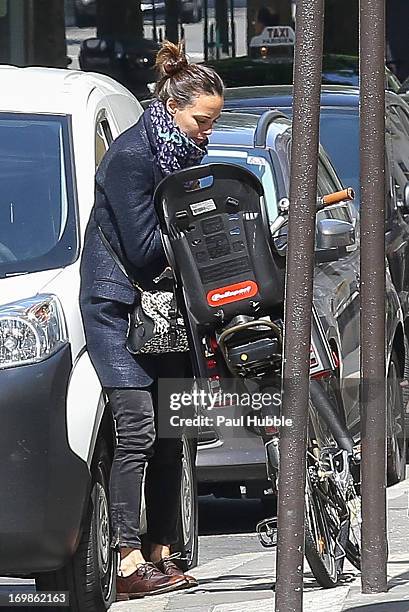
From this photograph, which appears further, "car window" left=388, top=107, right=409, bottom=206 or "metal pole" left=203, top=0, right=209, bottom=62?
"metal pole" left=203, top=0, right=209, bottom=62

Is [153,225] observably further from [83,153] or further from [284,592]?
[284,592]

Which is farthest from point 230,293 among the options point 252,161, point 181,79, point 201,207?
point 252,161

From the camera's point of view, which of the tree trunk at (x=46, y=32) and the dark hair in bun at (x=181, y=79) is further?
the tree trunk at (x=46, y=32)

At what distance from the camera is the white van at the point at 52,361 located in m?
4.84

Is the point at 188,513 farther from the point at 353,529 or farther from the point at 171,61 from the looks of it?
the point at 171,61

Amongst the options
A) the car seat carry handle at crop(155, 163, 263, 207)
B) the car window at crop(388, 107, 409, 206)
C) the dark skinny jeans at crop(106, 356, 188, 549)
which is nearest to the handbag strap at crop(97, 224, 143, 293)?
the car seat carry handle at crop(155, 163, 263, 207)

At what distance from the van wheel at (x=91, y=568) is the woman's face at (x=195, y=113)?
1.12 meters

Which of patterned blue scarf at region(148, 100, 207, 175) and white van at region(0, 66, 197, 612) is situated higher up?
patterned blue scarf at region(148, 100, 207, 175)

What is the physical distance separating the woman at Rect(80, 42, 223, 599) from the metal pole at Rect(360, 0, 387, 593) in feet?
2.02

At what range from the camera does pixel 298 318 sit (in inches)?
167

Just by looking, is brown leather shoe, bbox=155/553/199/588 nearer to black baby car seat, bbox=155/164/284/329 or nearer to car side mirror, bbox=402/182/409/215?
black baby car seat, bbox=155/164/284/329

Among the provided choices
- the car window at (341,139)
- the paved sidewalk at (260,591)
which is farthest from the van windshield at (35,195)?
the car window at (341,139)

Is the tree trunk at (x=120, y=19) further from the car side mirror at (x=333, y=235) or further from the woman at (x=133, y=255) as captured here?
the woman at (x=133, y=255)

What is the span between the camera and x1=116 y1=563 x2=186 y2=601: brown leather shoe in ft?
17.7
